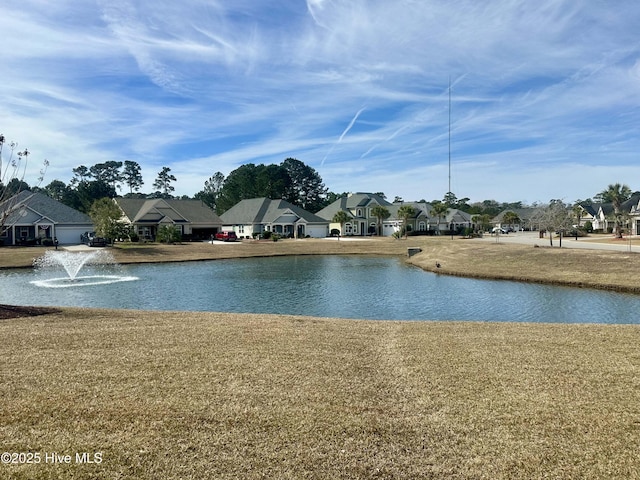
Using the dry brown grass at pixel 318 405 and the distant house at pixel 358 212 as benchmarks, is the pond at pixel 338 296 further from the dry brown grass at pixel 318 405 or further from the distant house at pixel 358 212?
the distant house at pixel 358 212

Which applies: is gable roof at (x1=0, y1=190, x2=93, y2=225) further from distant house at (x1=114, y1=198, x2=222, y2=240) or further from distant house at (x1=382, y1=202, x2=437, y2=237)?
distant house at (x1=382, y1=202, x2=437, y2=237)

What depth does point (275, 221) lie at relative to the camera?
229ft

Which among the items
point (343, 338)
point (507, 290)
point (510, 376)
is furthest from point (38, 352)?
point (507, 290)

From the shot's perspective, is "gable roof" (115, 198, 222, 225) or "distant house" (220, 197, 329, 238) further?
"distant house" (220, 197, 329, 238)

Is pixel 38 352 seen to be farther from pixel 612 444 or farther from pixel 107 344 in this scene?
pixel 612 444

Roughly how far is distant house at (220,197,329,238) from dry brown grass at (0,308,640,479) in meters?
60.8

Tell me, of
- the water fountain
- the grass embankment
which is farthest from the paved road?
the water fountain

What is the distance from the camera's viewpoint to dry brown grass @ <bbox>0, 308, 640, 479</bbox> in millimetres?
4453

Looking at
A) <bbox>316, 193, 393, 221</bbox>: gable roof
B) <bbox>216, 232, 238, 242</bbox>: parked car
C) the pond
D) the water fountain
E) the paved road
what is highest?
<bbox>316, 193, 393, 221</bbox>: gable roof

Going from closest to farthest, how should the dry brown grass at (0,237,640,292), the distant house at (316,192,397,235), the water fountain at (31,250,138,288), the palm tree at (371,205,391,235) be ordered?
the water fountain at (31,250,138,288), the dry brown grass at (0,237,640,292), the palm tree at (371,205,391,235), the distant house at (316,192,397,235)

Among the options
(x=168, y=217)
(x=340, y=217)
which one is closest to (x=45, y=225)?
(x=168, y=217)

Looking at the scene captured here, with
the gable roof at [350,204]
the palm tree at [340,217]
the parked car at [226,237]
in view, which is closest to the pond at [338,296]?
the parked car at [226,237]

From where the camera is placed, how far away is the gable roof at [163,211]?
59.8 metres

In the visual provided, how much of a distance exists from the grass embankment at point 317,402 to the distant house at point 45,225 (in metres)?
46.9
